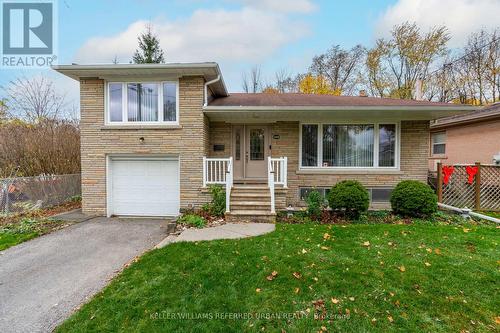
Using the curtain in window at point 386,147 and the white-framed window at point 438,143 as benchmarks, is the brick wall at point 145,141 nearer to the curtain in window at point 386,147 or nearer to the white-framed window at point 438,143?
the curtain in window at point 386,147

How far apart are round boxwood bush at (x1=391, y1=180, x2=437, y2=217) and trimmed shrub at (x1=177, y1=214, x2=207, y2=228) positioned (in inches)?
216

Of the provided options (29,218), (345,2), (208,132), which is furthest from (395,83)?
(29,218)

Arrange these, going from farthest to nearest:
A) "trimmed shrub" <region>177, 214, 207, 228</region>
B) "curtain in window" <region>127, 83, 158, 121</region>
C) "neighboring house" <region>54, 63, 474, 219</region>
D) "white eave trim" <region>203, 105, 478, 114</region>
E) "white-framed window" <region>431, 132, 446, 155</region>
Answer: "white-framed window" <region>431, 132, 446, 155</region> → "curtain in window" <region>127, 83, 158, 121</region> → "neighboring house" <region>54, 63, 474, 219</region> → "white eave trim" <region>203, 105, 478, 114</region> → "trimmed shrub" <region>177, 214, 207, 228</region>

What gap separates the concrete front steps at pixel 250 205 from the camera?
6691 millimetres

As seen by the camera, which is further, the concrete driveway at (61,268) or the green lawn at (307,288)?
the concrete driveway at (61,268)

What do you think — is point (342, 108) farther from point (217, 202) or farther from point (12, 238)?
point (12, 238)

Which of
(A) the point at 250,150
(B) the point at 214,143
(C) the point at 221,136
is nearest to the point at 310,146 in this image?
(A) the point at 250,150

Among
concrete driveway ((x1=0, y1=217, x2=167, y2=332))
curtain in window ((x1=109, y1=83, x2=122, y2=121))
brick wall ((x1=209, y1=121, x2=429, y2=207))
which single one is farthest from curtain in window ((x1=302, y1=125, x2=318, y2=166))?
curtain in window ((x1=109, y1=83, x2=122, y2=121))

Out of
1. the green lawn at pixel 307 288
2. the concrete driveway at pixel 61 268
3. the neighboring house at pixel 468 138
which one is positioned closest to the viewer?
the green lawn at pixel 307 288

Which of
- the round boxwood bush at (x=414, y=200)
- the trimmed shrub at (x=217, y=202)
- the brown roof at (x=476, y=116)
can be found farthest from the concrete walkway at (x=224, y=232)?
the brown roof at (x=476, y=116)

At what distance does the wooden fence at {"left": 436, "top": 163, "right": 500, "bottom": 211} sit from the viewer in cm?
806

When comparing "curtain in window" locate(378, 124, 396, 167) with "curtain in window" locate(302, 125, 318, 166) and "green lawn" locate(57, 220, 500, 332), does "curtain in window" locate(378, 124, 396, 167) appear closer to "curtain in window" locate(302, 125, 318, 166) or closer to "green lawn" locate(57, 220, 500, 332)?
"curtain in window" locate(302, 125, 318, 166)

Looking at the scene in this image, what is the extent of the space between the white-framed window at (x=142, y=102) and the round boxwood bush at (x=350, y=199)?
516cm

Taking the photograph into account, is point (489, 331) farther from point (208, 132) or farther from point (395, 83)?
point (395, 83)
